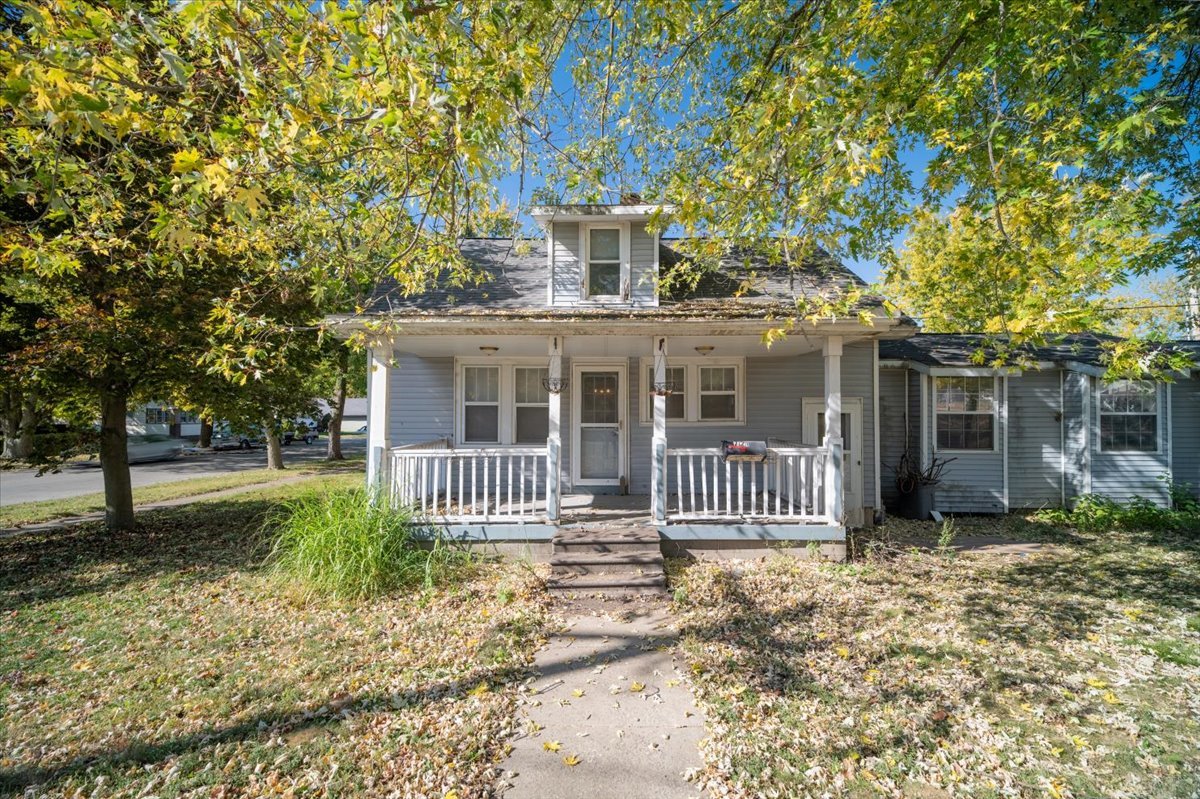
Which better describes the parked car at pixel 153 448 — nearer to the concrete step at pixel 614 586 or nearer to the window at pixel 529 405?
the window at pixel 529 405

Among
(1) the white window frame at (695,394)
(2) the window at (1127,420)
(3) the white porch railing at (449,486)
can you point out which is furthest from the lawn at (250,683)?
(2) the window at (1127,420)

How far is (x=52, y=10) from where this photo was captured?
2.80 meters

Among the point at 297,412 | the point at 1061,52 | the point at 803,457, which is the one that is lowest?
the point at 803,457

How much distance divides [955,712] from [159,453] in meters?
29.8

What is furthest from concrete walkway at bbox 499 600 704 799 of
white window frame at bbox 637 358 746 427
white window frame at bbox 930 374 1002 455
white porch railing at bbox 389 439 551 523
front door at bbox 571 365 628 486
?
white window frame at bbox 930 374 1002 455

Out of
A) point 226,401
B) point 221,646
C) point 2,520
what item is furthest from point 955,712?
point 2,520

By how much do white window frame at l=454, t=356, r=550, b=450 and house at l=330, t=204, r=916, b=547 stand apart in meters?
0.03

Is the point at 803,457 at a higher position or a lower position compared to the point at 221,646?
higher

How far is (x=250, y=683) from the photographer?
405 cm

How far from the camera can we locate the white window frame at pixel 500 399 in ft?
30.4

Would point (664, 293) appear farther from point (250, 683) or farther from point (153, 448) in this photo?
point (153, 448)

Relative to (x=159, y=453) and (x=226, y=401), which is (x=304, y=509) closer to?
(x=226, y=401)

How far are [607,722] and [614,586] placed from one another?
219 cm

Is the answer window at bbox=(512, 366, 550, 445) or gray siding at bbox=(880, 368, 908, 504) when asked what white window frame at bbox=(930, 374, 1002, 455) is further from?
window at bbox=(512, 366, 550, 445)
